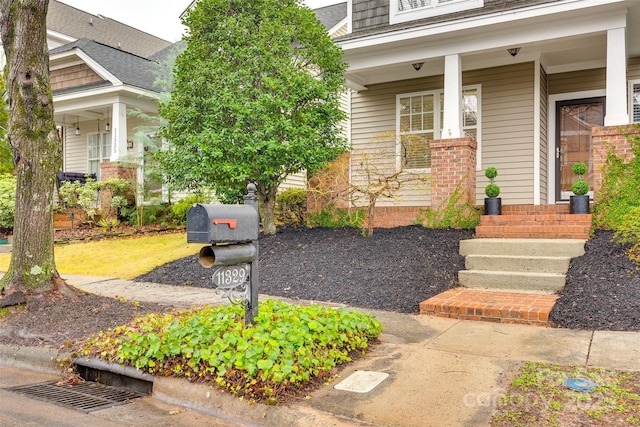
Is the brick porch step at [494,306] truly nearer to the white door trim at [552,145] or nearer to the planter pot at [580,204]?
the planter pot at [580,204]

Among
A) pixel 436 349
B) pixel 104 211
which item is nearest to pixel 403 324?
pixel 436 349

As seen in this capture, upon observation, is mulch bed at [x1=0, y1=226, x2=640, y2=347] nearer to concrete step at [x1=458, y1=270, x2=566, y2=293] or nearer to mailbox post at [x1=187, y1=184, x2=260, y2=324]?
concrete step at [x1=458, y1=270, x2=566, y2=293]

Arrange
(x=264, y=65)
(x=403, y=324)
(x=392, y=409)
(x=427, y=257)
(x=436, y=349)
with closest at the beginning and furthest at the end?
(x=392, y=409) < (x=436, y=349) < (x=403, y=324) < (x=427, y=257) < (x=264, y=65)

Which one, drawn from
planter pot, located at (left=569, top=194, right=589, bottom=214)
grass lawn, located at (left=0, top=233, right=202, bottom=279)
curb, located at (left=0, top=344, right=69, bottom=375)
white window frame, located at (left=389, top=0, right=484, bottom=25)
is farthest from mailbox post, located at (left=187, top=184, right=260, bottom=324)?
white window frame, located at (left=389, top=0, right=484, bottom=25)

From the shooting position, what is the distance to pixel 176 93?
9.27 meters

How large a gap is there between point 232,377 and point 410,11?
31.0 ft

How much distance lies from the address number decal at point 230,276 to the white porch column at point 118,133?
39.3 feet

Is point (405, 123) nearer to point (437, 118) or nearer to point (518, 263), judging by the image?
point (437, 118)

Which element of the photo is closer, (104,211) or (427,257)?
(427,257)

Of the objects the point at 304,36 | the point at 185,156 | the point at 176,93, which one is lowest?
the point at 185,156

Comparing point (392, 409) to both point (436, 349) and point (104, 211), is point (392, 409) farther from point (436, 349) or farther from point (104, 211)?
point (104, 211)

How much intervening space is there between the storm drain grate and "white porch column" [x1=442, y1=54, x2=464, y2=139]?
7.28 m

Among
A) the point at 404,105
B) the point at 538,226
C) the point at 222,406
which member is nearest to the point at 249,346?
the point at 222,406

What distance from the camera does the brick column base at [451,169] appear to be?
920 cm
